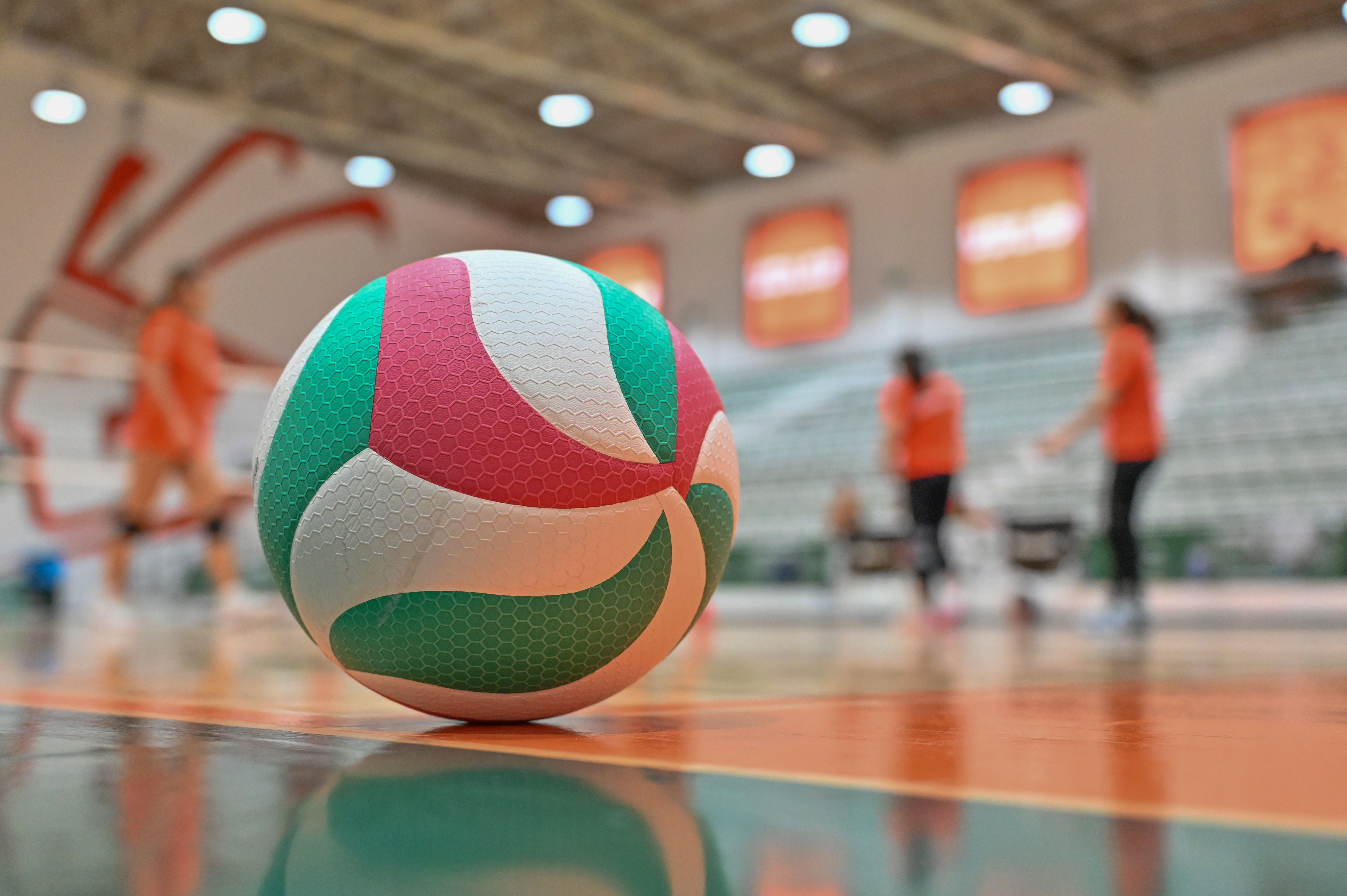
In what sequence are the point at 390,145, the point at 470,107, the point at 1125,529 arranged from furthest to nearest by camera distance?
the point at 390,145 → the point at 470,107 → the point at 1125,529

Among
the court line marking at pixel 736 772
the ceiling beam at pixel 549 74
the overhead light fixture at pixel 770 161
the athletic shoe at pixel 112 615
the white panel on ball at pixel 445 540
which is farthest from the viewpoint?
the ceiling beam at pixel 549 74

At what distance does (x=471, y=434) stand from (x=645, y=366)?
33cm

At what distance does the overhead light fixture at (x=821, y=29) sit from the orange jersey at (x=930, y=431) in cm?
548

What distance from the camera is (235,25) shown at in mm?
11398

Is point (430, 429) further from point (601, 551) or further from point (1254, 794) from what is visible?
point (1254, 794)

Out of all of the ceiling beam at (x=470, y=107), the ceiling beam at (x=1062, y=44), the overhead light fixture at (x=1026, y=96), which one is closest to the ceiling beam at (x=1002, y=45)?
the ceiling beam at (x=1062, y=44)

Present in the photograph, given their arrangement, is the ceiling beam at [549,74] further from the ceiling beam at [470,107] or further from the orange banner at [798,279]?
→ the orange banner at [798,279]

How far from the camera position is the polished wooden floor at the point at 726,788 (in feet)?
3.16

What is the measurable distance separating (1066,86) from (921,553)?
40.3ft

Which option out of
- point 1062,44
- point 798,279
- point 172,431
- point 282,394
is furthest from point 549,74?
point 282,394

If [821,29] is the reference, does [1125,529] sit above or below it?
below

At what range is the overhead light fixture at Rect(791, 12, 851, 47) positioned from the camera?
455 inches

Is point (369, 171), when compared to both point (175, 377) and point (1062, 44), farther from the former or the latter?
point (175, 377)

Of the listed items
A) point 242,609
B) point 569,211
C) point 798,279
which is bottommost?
point 242,609
